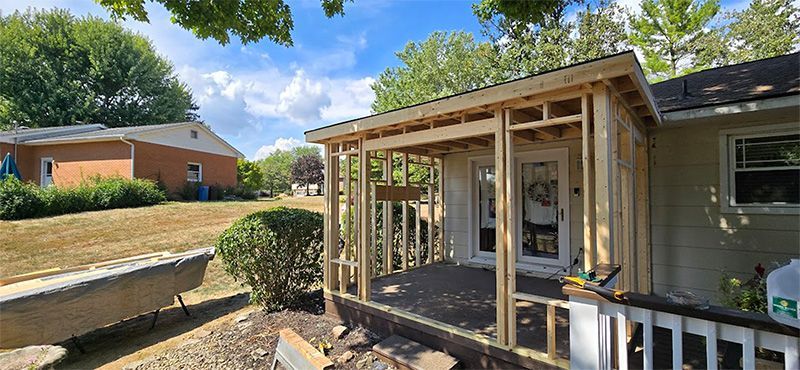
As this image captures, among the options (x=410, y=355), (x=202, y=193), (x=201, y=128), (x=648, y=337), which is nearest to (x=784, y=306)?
(x=648, y=337)

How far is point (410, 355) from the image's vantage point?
3.23m

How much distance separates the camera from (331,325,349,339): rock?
13.0ft

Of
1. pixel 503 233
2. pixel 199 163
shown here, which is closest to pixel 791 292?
pixel 503 233

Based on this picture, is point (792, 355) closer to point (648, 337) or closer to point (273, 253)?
point (648, 337)

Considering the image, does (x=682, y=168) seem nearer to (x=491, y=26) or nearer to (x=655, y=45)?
(x=491, y=26)

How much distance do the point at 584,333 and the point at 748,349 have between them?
29.6 inches

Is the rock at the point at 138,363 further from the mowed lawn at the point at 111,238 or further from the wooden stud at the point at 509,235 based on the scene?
the wooden stud at the point at 509,235

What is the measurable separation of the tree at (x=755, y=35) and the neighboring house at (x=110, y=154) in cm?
2671

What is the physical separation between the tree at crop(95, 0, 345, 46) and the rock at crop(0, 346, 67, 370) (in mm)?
3617

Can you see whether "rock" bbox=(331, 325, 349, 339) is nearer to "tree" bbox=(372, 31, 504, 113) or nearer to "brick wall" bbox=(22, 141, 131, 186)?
"brick wall" bbox=(22, 141, 131, 186)

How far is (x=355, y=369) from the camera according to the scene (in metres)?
3.33

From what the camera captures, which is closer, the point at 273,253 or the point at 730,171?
the point at 730,171

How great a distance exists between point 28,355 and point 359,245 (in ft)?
9.53

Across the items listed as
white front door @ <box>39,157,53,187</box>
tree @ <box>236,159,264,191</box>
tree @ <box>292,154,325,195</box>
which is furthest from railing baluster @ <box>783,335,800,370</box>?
tree @ <box>292,154,325,195</box>
